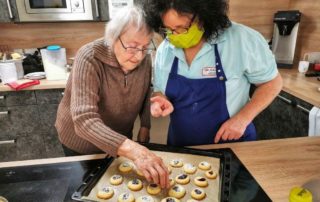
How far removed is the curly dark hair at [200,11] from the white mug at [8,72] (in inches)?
58.6

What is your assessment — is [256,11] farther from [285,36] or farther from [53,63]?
[53,63]

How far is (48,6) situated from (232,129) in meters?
1.86

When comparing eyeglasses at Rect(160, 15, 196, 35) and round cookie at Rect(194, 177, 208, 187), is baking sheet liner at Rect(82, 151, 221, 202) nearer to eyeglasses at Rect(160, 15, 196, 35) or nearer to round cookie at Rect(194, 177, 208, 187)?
round cookie at Rect(194, 177, 208, 187)

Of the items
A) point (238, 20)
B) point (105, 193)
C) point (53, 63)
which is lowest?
point (105, 193)

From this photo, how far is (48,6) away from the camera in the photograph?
216cm

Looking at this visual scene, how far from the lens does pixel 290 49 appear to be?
2.28m

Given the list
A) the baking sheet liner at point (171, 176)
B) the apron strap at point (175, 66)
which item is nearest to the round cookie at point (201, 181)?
the baking sheet liner at point (171, 176)

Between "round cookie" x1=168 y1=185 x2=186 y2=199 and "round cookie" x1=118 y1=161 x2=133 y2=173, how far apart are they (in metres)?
0.18

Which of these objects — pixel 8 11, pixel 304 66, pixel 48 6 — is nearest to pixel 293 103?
pixel 304 66

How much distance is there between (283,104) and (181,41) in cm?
121

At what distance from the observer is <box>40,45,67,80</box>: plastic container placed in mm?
2084

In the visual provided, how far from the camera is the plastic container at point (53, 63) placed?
208 centimetres

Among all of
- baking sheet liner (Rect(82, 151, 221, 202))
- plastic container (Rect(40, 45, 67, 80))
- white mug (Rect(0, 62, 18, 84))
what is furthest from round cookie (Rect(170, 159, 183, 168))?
white mug (Rect(0, 62, 18, 84))

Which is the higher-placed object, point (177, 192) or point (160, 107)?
point (160, 107)
